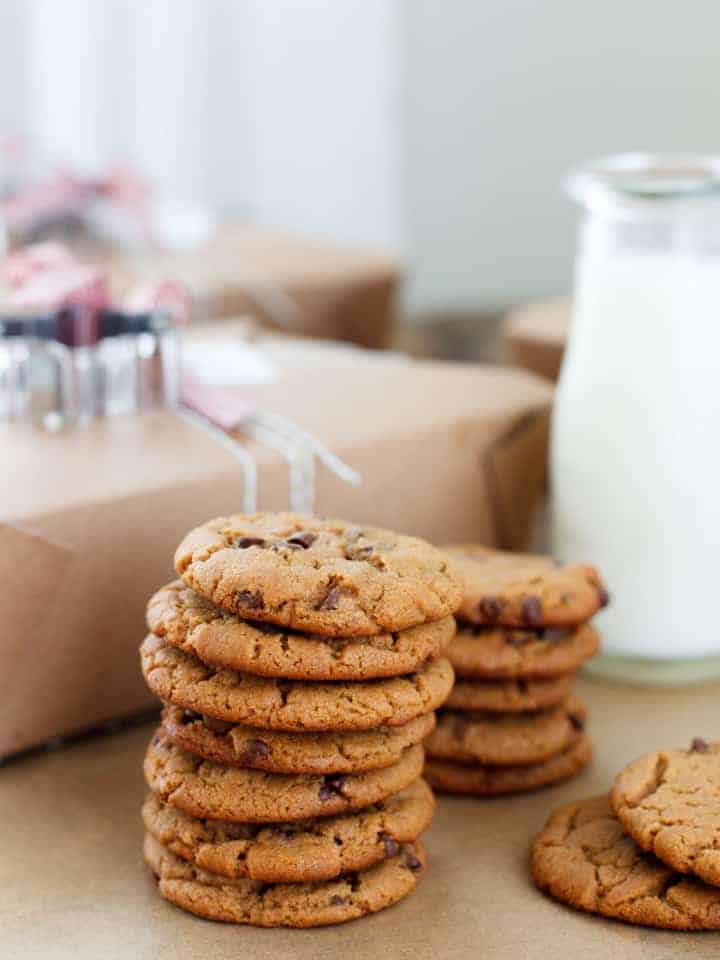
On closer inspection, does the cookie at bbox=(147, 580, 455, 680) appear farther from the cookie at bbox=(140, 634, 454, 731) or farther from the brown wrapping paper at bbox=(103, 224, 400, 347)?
the brown wrapping paper at bbox=(103, 224, 400, 347)

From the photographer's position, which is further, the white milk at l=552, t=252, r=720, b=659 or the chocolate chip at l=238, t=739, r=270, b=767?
the white milk at l=552, t=252, r=720, b=659

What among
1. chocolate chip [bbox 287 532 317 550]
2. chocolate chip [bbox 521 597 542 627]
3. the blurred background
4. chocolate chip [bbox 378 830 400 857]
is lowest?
chocolate chip [bbox 378 830 400 857]

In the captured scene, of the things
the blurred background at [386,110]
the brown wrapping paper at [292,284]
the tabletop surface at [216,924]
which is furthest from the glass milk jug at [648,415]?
the blurred background at [386,110]

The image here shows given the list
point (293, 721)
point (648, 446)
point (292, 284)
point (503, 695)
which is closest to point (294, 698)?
point (293, 721)

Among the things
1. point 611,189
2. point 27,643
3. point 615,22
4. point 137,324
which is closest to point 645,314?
point 611,189

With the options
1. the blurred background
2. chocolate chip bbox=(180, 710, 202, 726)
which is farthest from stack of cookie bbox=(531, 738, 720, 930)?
the blurred background

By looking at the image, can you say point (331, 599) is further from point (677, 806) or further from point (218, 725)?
point (677, 806)
